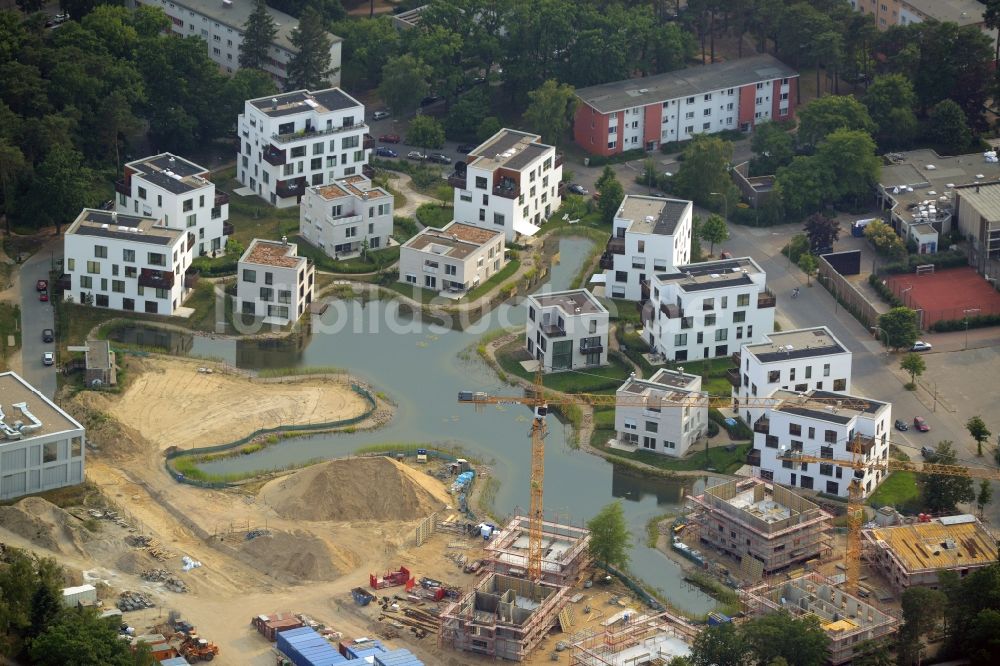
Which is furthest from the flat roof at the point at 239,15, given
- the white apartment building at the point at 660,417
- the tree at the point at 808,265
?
the white apartment building at the point at 660,417

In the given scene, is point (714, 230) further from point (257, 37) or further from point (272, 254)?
point (257, 37)

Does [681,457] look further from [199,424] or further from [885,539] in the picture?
[199,424]

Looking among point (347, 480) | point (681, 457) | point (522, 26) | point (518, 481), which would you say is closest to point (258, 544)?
point (347, 480)

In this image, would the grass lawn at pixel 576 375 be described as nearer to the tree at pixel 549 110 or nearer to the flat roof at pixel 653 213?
the flat roof at pixel 653 213

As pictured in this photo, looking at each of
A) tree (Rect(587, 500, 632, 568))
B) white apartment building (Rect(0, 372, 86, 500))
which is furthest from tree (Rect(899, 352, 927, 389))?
white apartment building (Rect(0, 372, 86, 500))

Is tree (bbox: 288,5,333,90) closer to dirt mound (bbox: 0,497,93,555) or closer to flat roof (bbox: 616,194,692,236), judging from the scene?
flat roof (bbox: 616,194,692,236)

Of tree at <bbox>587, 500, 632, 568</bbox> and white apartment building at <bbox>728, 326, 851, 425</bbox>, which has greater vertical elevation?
white apartment building at <bbox>728, 326, 851, 425</bbox>

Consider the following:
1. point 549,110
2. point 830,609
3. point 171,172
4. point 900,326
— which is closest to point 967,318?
point 900,326
